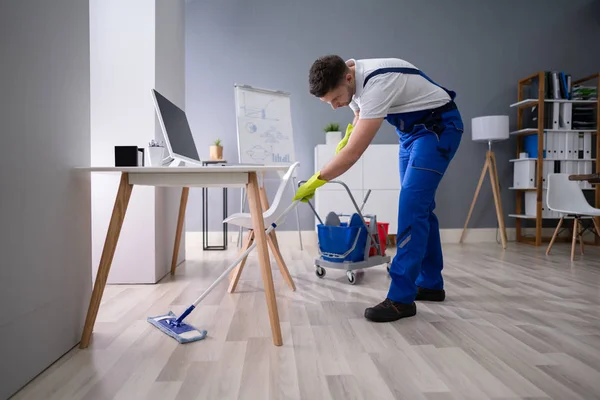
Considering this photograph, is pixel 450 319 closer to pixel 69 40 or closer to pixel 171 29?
pixel 69 40

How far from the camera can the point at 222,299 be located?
2252 mm

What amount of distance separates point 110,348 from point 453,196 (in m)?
4.03

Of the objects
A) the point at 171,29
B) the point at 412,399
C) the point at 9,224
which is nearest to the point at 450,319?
the point at 412,399

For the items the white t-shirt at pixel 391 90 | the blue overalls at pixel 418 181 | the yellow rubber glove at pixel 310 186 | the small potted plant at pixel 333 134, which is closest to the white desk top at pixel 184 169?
the yellow rubber glove at pixel 310 186

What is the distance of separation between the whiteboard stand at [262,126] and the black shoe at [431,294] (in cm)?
157

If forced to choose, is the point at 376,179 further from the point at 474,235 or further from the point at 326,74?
the point at 326,74

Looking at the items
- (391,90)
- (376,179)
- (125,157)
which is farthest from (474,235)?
(125,157)

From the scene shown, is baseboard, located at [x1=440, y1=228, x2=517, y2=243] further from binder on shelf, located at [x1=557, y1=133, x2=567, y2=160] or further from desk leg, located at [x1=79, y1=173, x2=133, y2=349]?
desk leg, located at [x1=79, y1=173, x2=133, y2=349]

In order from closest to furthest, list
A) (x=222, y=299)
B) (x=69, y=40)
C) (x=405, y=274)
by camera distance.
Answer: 1. (x=69, y=40)
2. (x=405, y=274)
3. (x=222, y=299)

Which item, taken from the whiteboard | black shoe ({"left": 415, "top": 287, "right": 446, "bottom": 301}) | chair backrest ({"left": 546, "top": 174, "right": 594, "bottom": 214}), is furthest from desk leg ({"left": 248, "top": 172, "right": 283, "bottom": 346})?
chair backrest ({"left": 546, "top": 174, "right": 594, "bottom": 214})

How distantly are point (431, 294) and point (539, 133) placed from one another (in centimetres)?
298

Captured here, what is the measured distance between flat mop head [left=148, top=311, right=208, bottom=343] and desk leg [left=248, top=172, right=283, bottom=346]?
290 mm

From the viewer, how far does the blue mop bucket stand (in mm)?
2676

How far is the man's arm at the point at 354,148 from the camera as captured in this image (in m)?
1.75
